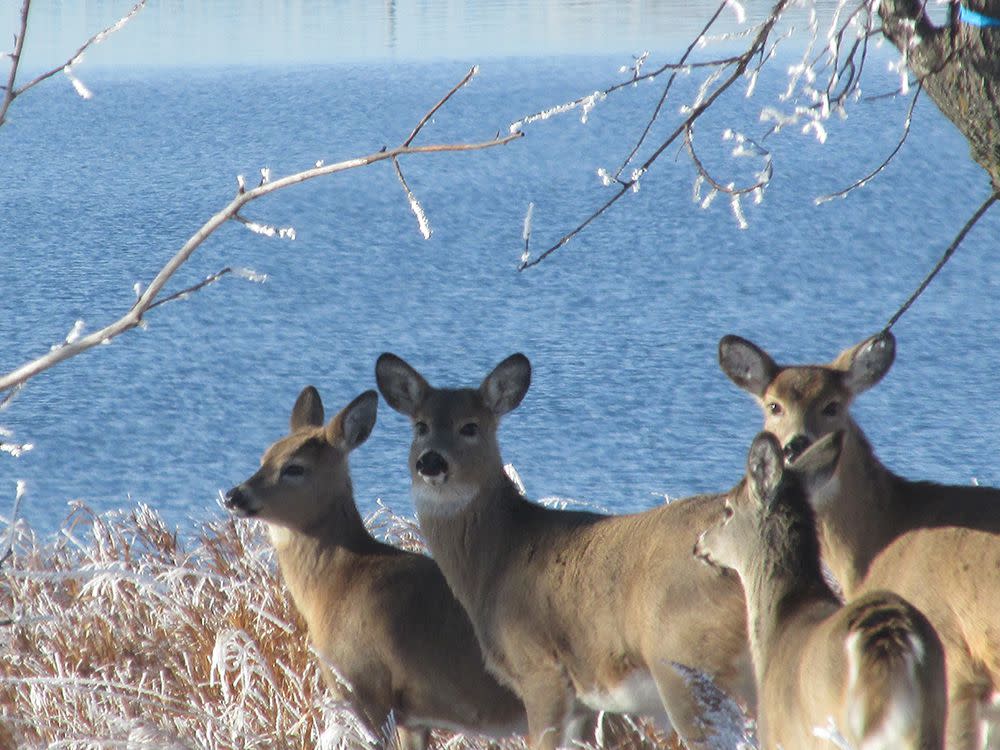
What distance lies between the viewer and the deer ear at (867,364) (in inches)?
190

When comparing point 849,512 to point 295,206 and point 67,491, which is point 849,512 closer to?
point 67,491

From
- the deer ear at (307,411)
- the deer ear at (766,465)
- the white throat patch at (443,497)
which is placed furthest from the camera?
the deer ear at (307,411)

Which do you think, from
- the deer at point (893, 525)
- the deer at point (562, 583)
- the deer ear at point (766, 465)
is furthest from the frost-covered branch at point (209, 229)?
the deer at point (893, 525)

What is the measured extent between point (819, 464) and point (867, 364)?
1368 millimetres

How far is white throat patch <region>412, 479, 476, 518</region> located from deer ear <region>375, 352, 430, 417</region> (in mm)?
255

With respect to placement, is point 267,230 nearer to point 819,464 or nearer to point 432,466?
point 819,464

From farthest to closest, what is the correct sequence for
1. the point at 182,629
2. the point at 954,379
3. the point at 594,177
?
the point at 594,177
the point at 954,379
the point at 182,629

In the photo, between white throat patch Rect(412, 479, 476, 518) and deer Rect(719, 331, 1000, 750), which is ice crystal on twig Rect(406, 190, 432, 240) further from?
white throat patch Rect(412, 479, 476, 518)

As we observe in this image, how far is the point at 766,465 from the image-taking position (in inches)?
138

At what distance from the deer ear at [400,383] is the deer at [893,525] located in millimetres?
993

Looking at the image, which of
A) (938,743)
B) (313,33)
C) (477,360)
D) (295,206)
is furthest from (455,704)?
(313,33)

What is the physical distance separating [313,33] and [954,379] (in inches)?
867

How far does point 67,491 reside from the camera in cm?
932

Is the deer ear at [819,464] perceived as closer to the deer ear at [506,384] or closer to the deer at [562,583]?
the deer at [562,583]
